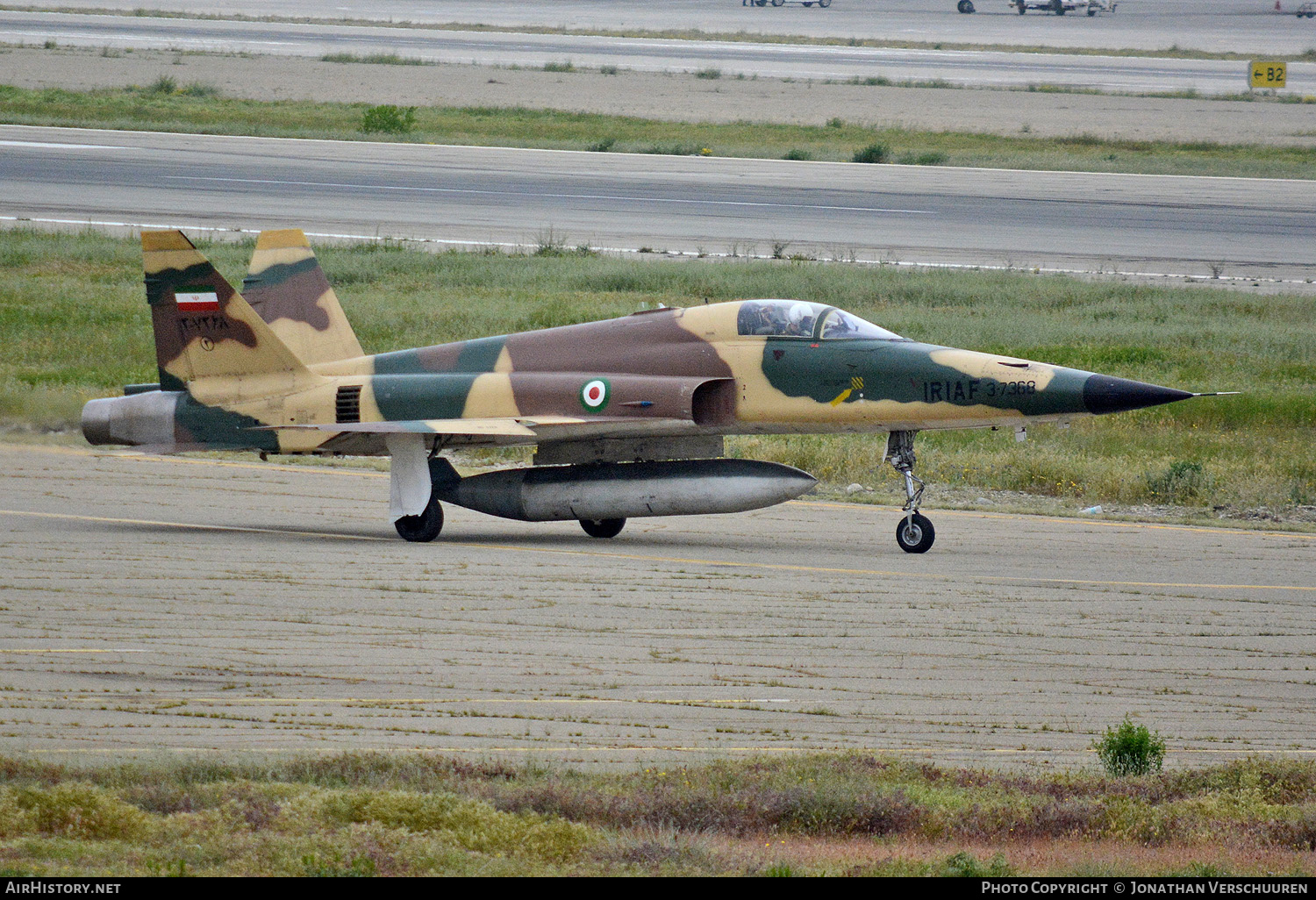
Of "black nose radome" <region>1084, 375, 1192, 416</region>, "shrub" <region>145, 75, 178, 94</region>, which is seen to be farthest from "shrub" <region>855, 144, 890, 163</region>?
"black nose radome" <region>1084, 375, 1192, 416</region>

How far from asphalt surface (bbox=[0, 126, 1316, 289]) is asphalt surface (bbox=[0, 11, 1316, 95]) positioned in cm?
2563

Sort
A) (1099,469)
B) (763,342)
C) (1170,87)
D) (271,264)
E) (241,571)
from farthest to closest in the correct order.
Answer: (1170,87) → (1099,469) → (271,264) → (763,342) → (241,571)

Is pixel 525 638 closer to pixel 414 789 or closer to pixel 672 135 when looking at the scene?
pixel 414 789

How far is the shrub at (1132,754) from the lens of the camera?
8.59 metres

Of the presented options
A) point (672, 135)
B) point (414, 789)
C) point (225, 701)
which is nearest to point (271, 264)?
point (225, 701)

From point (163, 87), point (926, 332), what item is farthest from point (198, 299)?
point (163, 87)

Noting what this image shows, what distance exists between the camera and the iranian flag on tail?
17625mm

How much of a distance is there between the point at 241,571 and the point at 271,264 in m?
5.55

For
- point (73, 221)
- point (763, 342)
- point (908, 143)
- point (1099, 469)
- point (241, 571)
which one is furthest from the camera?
point (908, 143)

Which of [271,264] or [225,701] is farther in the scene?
[271,264]

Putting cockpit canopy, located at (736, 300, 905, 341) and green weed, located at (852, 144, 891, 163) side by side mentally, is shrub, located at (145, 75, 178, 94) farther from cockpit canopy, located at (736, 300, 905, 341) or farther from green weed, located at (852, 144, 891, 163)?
cockpit canopy, located at (736, 300, 905, 341)

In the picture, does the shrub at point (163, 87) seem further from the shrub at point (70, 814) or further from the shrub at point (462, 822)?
the shrub at point (462, 822)

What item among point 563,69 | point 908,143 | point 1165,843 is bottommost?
point 1165,843

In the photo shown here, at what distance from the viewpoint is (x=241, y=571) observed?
14.7 meters
